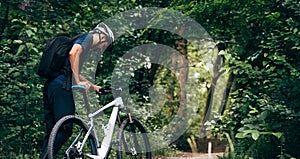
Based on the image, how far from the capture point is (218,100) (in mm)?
18953

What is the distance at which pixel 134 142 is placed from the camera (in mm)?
5074

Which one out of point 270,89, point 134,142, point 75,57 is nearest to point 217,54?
point 270,89

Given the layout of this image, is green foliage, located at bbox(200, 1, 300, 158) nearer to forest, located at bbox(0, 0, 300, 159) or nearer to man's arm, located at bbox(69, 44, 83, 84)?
forest, located at bbox(0, 0, 300, 159)

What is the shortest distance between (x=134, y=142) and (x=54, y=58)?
1.46 meters

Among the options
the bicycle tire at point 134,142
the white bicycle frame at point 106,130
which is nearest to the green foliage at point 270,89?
the bicycle tire at point 134,142

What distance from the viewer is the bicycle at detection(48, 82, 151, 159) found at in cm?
401

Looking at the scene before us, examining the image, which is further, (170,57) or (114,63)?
(170,57)

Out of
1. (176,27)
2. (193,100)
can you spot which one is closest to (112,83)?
(176,27)

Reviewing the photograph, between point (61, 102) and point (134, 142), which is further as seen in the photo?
point (134, 142)

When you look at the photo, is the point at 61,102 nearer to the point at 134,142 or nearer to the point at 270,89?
the point at 134,142

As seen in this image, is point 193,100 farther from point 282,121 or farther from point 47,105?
point 47,105

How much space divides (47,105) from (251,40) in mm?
3256

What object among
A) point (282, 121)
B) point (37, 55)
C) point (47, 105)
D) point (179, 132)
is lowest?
point (179, 132)

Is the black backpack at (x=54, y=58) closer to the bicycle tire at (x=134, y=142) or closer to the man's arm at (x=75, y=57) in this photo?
the man's arm at (x=75, y=57)
